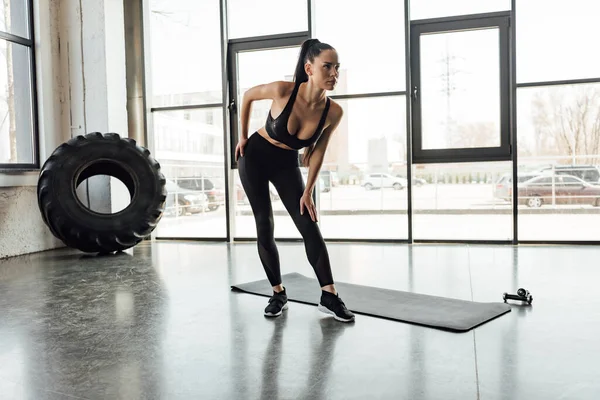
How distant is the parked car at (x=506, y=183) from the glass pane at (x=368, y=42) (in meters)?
1.30

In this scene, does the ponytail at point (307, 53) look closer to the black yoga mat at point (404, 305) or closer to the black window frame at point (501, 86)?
the black yoga mat at point (404, 305)

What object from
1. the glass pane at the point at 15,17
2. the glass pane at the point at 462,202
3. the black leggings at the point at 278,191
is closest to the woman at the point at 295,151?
the black leggings at the point at 278,191

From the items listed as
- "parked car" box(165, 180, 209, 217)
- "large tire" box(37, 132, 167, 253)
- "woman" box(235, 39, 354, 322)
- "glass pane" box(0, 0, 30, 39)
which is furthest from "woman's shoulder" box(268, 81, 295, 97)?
"glass pane" box(0, 0, 30, 39)

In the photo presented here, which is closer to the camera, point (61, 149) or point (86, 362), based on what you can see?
point (86, 362)

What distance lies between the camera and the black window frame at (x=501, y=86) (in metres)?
5.00

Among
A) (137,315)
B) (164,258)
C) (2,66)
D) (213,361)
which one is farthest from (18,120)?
(213,361)

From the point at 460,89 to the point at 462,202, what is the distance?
1.09m

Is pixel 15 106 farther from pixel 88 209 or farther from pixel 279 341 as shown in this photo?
pixel 279 341

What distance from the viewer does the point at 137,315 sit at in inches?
108

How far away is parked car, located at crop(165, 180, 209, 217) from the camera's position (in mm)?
5988

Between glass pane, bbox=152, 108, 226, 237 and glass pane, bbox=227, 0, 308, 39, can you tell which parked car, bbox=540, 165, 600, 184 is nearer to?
glass pane, bbox=227, 0, 308, 39

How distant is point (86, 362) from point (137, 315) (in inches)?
27.9

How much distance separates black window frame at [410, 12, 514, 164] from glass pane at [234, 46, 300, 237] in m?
1.24

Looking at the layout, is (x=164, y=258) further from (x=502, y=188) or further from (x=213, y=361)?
(x=502, y=188)
